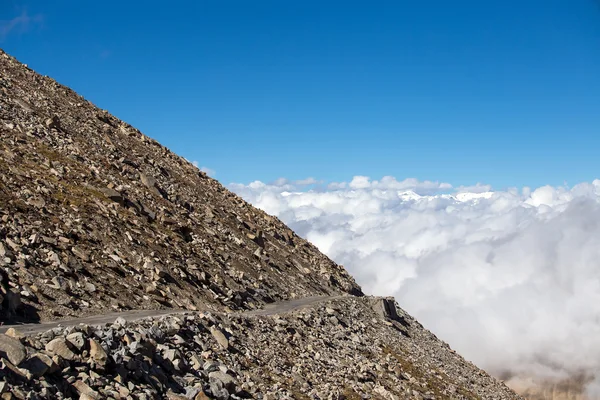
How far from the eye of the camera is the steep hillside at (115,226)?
37.1m

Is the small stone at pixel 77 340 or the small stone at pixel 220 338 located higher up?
the small stone at pixel 220 338

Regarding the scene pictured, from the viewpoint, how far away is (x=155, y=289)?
141 ft

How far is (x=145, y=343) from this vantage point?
26.0 meters

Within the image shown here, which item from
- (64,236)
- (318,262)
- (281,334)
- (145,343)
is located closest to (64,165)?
(64,236)

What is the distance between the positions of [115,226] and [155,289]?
8.84 meters

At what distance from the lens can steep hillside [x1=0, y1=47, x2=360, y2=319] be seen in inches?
1462

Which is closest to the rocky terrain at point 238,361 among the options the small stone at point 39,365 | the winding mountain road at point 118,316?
the small stone at point 39,365

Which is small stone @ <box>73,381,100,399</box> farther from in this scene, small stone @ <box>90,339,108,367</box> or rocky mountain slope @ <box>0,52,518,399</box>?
small stone @ <box>90,339,108,367</box>

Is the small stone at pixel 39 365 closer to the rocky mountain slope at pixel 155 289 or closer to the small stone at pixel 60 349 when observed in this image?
the rocky mountain slope at pixel 155 289

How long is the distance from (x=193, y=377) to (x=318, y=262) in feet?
207

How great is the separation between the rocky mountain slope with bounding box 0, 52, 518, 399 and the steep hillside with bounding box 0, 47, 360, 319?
0.18m

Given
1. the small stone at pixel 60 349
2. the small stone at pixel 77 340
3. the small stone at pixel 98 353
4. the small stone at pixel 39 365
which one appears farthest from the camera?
the small stone at pixel 98 353

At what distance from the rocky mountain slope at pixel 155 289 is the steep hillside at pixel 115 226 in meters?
0.18

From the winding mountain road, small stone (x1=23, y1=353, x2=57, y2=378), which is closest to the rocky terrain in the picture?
small stone (x1=23, y1=353, x2=57, y2=378)
